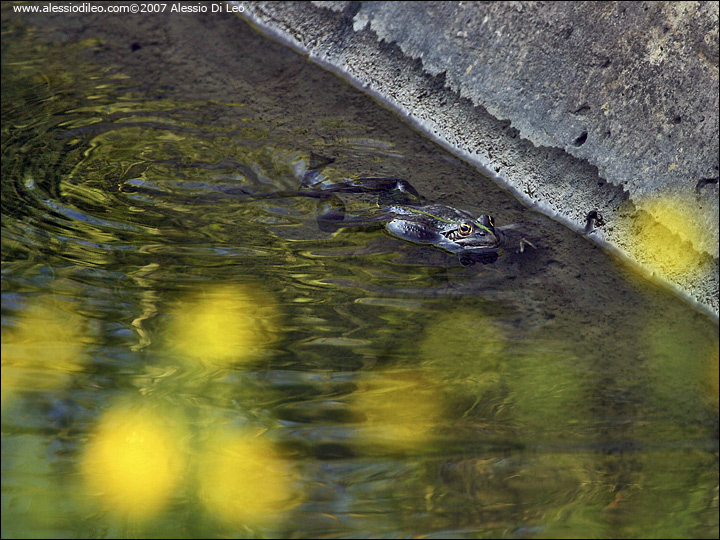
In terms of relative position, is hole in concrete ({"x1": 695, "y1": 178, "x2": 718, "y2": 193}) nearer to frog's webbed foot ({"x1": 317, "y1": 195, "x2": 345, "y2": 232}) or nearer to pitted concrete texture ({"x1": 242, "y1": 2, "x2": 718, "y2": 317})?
pitted concrete texture ({"x1": 242, "y1": 2, "x2": 718, "y2": 317})

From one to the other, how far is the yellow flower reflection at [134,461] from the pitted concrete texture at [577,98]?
94.5 inches

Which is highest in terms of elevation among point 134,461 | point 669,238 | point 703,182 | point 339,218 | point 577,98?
point 577,98

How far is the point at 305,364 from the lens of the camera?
8.43 ft

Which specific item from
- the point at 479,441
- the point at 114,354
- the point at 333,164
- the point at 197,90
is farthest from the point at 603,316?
the point at 197,90

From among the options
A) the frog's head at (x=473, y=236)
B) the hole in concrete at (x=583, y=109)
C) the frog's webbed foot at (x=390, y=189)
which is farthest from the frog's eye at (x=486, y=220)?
the hole in concrete at (x=583, y=109)

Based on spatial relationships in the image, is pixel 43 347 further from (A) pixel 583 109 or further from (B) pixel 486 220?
(A) pixel 583 109

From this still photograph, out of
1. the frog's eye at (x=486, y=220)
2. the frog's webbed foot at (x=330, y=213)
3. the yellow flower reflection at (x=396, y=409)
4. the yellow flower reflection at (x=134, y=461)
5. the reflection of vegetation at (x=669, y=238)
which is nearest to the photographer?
the yellow flower reflection at (x=134, y=461)

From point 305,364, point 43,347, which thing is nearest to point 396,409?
point 305,364

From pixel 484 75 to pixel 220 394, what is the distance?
2723 mm

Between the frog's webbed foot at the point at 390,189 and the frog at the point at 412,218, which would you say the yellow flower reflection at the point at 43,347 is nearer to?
the frog at the point at 412,218

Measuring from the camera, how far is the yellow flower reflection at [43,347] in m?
2.35

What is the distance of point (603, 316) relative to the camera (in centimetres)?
297

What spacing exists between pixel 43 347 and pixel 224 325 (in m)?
0.66

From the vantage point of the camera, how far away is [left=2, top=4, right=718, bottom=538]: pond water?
6.94 feet
